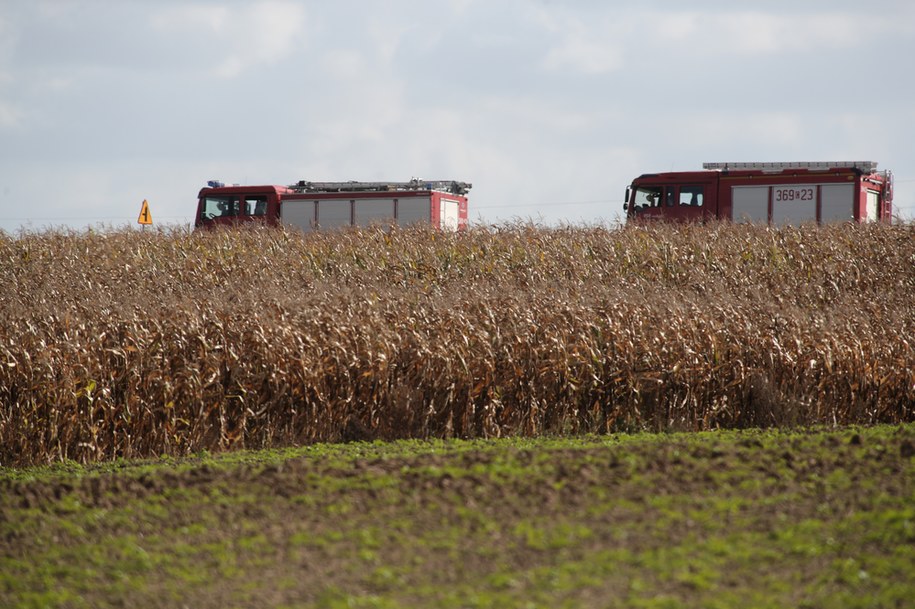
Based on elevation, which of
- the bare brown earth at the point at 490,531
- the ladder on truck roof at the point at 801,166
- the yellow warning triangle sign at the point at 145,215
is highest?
the ladder on truck roof at the point at 801,166

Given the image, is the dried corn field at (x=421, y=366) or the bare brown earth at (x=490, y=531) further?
the dried corn field at (x=421, y=366)

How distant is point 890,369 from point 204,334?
8.59 meters

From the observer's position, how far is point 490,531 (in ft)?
21.1

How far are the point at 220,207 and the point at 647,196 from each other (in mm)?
13391

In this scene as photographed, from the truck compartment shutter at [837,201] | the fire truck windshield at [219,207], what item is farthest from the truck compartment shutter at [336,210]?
the truck compartment shutter at [837,201]

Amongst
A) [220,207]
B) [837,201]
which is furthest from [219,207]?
[837,201]

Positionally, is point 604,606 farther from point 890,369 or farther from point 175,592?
point 890,369

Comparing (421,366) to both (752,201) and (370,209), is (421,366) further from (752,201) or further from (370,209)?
(370,209)

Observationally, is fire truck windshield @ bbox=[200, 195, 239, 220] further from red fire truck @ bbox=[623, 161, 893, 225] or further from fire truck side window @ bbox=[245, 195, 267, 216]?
red fire truck @ bbox=[623, 161, 893, 225]

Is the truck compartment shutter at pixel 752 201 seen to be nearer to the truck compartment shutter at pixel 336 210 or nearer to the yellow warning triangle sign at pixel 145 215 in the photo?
the truck compartment shutter at pixel 336 210

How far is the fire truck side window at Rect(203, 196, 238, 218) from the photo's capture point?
31.2 metres

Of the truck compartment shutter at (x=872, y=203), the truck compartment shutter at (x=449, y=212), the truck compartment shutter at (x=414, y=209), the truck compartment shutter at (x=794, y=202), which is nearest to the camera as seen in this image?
the truck compartment shutter at (x=794, y=202)

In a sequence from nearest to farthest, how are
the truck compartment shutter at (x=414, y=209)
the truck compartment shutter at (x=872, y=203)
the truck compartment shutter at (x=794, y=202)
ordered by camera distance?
1. the truck compartment shutter at (x=794, y=202)
2. the truck compartment shutter at (x=872, y=203)
3. the truck compartment shutter at (x=414, y=209)

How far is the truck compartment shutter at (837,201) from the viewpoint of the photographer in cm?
2731
